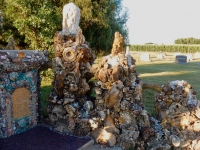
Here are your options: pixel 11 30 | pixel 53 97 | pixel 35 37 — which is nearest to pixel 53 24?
pixel 35 37

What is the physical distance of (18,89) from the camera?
7.94 metres

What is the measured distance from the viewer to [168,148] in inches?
305

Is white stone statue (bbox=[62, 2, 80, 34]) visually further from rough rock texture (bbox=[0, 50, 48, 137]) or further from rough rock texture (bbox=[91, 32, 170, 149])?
rough rock texture (bbox=[91, 32, 170, 149])

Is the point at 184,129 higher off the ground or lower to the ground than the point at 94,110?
lower

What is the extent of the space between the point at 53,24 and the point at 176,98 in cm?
795

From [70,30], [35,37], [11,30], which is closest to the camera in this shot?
[70,30]

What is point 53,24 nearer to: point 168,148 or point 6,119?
point 6,119

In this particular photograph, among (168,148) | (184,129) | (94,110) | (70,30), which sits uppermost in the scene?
(70,30)

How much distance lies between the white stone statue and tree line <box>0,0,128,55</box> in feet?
14.2

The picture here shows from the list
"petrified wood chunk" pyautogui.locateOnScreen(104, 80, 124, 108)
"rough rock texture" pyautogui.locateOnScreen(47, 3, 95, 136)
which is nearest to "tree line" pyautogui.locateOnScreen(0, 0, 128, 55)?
"rough rock texture" pyautogui.locateOnScreen(47, 3, 95, 136)

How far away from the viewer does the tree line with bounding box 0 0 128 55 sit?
12977mm

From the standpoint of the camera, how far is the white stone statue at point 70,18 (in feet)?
28.5

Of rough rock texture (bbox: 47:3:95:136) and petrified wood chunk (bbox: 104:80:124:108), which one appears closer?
petrified wood chunk (bbox: 104:80:124:108)

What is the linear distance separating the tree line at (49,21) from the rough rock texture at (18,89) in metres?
→ 4.97
